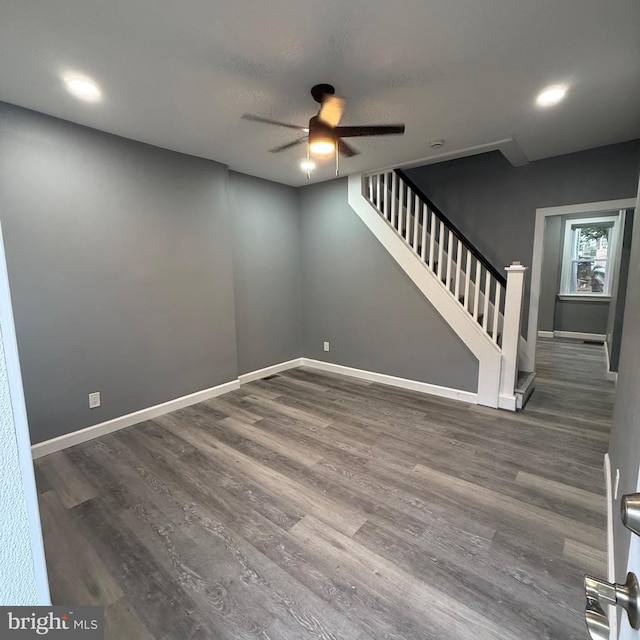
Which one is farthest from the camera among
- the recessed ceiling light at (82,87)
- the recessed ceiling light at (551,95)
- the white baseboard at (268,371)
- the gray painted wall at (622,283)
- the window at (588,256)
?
the window at (588,256)

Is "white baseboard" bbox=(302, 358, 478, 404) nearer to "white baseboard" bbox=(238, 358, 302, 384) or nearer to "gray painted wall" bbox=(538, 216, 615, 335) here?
"white baseboard" bbox=(238, 358, 302, 384)

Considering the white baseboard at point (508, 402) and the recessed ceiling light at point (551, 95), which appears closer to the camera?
the recessed ceiling light at point (551, 95)

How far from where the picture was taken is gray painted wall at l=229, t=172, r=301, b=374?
401 centimetres

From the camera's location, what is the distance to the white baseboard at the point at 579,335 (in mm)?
6329

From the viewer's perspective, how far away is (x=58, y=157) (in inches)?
99.2

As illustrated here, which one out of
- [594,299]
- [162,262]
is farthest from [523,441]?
[594,299]

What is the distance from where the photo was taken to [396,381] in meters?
4.01

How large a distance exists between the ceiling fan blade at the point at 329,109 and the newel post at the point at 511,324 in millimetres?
2192

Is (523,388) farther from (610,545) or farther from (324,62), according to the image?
(324,62)

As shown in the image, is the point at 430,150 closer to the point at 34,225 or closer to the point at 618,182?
the point at 618,182

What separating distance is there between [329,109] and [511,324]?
2548 mm

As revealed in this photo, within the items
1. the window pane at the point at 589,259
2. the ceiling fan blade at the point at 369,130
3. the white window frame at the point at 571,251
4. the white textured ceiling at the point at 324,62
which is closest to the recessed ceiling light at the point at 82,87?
the white textured ceiling at the point at 324,62

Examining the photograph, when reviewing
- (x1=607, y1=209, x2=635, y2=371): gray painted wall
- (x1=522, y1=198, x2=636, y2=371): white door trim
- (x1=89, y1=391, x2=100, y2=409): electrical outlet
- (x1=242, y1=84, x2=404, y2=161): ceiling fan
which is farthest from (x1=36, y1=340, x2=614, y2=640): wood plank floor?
(x1=242, y1=84, x2=404, y2=161): ceiling fan
